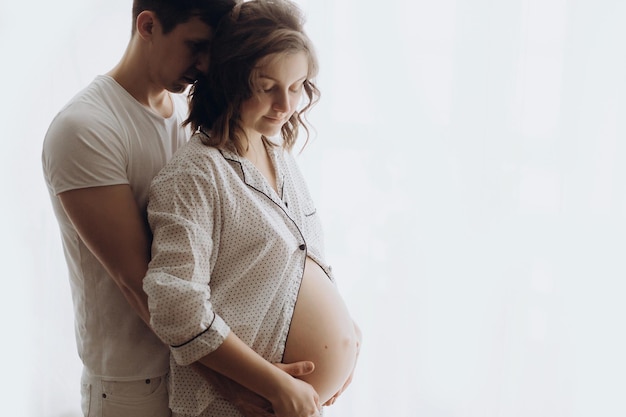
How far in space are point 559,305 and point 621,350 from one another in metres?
0.18

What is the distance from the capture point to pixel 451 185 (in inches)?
68.1

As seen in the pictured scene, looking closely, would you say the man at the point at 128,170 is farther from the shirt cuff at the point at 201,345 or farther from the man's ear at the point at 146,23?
Answer: the shirt cuff at the point at 201,345

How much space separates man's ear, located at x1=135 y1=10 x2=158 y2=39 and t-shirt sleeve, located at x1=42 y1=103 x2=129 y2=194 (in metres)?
0.19

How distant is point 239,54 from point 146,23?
8.5 inches

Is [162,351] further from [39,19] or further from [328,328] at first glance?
[39,19]

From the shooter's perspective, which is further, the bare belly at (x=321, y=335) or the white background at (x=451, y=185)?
the white background at (x=451, y=185)

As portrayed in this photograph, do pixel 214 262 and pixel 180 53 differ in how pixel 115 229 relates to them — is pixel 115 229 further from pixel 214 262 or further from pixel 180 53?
pixel 180 53

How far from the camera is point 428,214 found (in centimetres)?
176

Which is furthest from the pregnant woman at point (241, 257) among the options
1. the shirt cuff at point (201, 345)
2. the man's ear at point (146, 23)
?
the man's ear at point (146, 23)

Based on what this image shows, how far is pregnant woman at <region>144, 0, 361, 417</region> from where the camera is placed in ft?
3.42

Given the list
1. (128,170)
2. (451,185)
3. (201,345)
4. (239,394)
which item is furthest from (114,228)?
(451,185)

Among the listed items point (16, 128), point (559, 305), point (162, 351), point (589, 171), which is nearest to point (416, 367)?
point (559, 305)

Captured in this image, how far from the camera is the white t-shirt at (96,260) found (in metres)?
1.15

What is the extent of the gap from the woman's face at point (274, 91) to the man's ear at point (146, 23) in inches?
9.1
